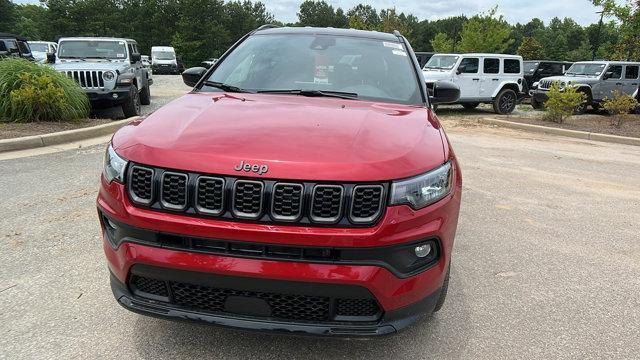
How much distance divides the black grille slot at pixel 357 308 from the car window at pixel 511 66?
16.0 m

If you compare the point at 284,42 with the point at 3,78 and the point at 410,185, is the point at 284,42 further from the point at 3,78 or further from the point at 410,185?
the point at 3,78

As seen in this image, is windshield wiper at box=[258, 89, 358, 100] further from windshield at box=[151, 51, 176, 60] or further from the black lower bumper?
windshield at box=[151, 51, 176, 60]

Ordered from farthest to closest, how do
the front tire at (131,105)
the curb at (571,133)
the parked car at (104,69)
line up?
the curb at (571,133), the front tire at (131,105), the parked car at (104,69)

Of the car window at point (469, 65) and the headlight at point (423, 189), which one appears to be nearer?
the headlight at point (423, 189)

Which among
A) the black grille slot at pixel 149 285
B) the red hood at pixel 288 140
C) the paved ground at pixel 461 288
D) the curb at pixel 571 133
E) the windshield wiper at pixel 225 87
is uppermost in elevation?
the windshield wiper at pixel 225 87

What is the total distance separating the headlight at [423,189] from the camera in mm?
2148

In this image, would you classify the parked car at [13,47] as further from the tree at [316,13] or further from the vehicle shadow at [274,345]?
the tree at [316,13]

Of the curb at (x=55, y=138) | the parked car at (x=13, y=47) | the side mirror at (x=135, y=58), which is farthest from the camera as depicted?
the parked car at (x=13, y=47)

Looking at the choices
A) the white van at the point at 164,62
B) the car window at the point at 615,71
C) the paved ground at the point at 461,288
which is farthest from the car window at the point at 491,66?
the white van at the point at 164,62

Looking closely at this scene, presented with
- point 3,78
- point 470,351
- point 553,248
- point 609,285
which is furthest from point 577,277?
point 3,78

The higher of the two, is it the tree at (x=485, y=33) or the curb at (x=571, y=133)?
the tree at (x=485, y=33)

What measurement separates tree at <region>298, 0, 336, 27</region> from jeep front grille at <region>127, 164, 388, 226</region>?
90.5 m

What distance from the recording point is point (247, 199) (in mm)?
2098

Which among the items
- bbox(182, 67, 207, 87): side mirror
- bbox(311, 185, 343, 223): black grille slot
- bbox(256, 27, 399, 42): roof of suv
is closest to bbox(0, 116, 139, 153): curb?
bbox(182, 67, 207, 87): side mirror
